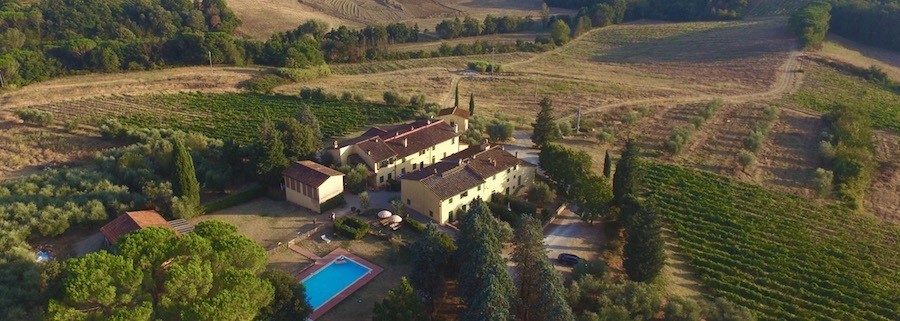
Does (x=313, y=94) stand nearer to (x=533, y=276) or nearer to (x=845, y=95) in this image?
(x=533, y=276)

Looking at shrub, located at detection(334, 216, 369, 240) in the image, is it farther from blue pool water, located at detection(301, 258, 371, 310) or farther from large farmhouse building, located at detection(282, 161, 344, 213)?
blue pool water, located at detection(301, 258, 371, 310)

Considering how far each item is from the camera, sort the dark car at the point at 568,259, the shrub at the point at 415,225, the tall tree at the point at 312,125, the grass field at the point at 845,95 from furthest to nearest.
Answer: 1. the grass field at the point at 845,95
2. the tall tree at the point at 312,125
3. the shrub at the point at 415,225
4. the dark car at the point at 568,259

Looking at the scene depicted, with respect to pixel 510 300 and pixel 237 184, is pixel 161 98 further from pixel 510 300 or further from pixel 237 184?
pixel 510 300

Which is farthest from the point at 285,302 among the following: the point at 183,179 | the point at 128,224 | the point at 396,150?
the point at 396,150

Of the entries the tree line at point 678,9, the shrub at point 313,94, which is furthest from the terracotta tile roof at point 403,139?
the tree line at point 678,9

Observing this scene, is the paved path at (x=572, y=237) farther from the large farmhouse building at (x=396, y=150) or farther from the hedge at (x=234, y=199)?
the hedge at (x=234, y=199)
